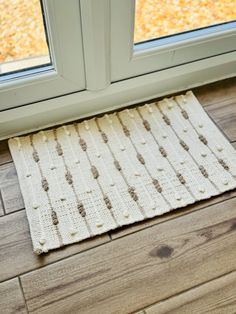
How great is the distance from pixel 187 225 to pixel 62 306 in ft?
1.40

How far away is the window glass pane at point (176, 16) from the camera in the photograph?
125cm

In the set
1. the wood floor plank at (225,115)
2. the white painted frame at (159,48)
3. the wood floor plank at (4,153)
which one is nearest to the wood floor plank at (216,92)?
the wood floor plank at (225,115)

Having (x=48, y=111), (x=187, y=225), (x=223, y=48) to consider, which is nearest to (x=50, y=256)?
(x=187, y=225)

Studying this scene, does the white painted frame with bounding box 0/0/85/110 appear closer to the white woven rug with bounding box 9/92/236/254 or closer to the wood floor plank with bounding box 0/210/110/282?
the white woven rug with bounding box 9/92/236/254

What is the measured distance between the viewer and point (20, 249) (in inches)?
41.3

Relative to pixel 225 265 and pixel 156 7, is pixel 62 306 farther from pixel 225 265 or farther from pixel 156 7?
pixel 156 7

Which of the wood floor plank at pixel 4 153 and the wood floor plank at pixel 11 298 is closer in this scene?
the wood floor plank at pixel 11 298

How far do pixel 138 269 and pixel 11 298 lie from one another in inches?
13.7

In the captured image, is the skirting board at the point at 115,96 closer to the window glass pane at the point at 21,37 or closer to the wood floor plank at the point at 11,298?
the window glass pane at the point at 21,37

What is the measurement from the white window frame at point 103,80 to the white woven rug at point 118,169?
0.05 meters

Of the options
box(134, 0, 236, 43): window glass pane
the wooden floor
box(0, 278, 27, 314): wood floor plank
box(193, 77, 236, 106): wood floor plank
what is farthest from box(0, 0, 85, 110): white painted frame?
box(0, 278, 27, 314): wood floor plank

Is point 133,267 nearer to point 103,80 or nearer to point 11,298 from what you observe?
point 11,298

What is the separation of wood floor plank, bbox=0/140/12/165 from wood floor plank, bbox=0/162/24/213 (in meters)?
0.02

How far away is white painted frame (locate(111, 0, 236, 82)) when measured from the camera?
3.97 feet
